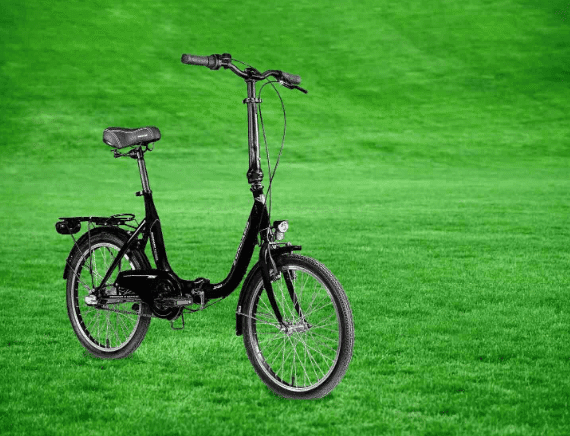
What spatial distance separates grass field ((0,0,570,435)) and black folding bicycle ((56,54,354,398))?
0.26m

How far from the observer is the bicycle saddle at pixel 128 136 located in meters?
6.73

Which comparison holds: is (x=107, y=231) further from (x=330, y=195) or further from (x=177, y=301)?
(x=330, y=195)

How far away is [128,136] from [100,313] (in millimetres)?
1717

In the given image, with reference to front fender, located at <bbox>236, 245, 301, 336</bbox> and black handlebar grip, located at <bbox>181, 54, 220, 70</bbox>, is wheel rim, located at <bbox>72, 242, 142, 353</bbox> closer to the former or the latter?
front fender, located at <bbox>236, 245, 301, 336</bbox>

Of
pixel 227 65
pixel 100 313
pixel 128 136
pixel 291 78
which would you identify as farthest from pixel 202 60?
pixel 100 313

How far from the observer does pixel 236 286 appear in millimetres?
6223

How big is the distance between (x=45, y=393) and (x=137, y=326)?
1.08 m

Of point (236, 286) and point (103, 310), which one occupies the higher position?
point (236, 286)

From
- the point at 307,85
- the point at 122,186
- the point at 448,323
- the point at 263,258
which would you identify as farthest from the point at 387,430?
the point at 307,85

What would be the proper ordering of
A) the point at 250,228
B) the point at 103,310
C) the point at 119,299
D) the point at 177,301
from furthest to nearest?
the point at 103,310 < the point at 119,299 < the point at 177,301 < the point at 250,228

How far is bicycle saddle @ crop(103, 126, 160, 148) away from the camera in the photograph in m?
6.73

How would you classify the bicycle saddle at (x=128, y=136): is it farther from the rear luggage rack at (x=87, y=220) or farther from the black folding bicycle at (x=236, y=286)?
the rear luggage rack at (x=87, y=220)

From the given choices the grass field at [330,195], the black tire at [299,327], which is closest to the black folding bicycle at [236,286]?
the black tire at [299,327]

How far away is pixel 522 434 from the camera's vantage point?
524cm
